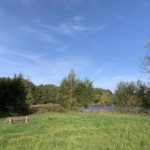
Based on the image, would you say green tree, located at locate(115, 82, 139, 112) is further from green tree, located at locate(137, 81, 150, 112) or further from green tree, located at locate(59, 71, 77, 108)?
green tree, located at locate(59, 71, 77, 108)

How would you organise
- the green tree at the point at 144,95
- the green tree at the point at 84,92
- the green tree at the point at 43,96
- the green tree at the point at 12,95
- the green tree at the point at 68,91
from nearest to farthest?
the green tree at the point at 12,95 → the green tree at the point at 144,95 → the green tree at the point at 68,91 → the green tree at the point at 84,92 → the green tree at the point at 43,96

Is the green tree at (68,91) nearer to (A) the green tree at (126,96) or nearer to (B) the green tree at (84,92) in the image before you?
(B) the green tree at (84,92)

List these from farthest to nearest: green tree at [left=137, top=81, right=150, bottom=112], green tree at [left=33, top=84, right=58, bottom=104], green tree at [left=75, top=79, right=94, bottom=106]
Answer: green tree at [left=33, top=84, right=58, bottom=104], green tree at [left=75, top=79, right=94, bottom=106], green tree at [left=137, top=81, right=150, bottom=112]

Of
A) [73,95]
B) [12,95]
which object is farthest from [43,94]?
[12,95]

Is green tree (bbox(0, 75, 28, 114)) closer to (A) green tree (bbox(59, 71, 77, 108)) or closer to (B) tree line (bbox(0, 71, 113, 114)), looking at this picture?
(B) tree line (bbox(0, 71, 113, 114))

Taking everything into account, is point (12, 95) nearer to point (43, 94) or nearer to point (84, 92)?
point (84, 92)

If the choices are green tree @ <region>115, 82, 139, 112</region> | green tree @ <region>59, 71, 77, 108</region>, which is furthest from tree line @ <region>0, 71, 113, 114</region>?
green tree @ <region>115, 82, 139, 112</region>

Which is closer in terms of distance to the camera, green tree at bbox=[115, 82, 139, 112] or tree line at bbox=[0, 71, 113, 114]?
tree line at bbox=[0, 71, 113, 114]

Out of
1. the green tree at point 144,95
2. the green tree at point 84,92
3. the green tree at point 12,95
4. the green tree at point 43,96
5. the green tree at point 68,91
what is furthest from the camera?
→ the green tree at point 43,96

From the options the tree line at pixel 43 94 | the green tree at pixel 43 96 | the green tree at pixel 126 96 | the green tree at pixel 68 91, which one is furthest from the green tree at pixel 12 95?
the green tree at pixel 43 96


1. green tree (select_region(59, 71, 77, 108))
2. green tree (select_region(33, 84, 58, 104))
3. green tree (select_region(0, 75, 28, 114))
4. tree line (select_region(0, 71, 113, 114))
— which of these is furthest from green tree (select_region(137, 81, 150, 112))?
green tree (select_region(33, 84, 58, 104))

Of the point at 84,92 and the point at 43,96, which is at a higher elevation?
the point at 43,96

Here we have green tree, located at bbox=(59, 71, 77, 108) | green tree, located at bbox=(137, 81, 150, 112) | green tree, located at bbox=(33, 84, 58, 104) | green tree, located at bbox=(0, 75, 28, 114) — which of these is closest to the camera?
green tree, located at bbox=(0, 75, 28, 114)

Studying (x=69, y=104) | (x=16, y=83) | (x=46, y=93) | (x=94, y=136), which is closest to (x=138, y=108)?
(x=69, y=104)
